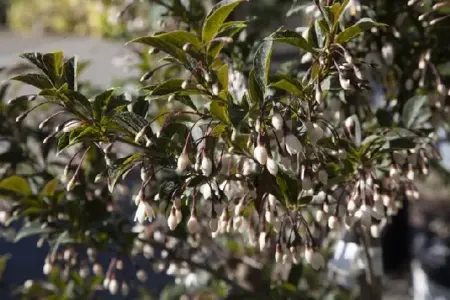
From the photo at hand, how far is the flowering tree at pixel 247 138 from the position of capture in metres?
0.98

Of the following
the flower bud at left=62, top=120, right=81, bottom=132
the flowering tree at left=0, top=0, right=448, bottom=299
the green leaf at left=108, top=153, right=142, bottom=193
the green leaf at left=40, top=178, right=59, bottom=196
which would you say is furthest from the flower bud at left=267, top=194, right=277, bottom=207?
the green leaf at left=40, top=178, right=59, bottom=196

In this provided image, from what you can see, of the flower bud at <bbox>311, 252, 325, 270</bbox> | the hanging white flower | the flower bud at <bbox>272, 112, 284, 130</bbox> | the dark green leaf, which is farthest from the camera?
the dark green leaf

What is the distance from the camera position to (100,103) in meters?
1.03

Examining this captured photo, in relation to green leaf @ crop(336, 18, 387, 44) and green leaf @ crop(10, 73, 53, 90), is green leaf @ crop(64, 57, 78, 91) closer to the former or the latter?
green leaf @ crop(10, 73, 53, 90)

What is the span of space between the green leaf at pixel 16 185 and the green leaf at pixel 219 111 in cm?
55

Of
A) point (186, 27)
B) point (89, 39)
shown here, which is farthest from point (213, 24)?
point (89, 39)

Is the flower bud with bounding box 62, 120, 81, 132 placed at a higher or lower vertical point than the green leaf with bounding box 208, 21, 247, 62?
lower

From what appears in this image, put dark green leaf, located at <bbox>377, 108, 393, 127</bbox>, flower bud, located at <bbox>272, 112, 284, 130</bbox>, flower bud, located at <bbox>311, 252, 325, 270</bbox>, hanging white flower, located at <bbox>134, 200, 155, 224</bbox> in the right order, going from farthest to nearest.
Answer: dark green leaf, located at <bbox>377, 108, 393, 127</bbox>, flower bud, located at <bbox>311, 252, 325, 270</bbox>, hanging white flower, located at <bbox>134, 200, 155, 224</bbox>, flower bud, located at <bbox>272, 112, 284, 130</bbox>

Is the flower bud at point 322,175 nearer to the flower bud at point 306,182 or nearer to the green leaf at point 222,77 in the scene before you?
the flower bud at point 306,182

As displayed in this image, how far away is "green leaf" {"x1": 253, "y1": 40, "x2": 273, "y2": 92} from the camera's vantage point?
967 millimetres

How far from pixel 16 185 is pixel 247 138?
54 centimetres

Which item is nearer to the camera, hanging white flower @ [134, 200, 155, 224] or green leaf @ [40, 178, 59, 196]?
hanging white flower @ [134, 200, 155, 224]

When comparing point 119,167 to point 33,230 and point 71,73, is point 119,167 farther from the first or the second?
point 33,230

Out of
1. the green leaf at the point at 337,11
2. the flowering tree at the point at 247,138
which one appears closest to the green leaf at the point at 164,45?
the flowering tree at the point at 247,138
